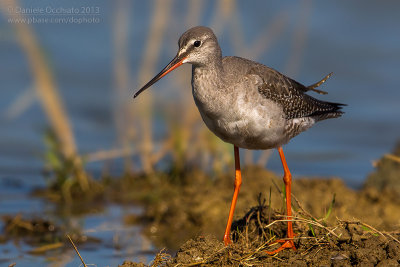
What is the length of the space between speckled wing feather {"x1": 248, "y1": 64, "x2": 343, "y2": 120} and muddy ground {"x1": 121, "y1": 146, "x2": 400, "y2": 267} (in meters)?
0.87

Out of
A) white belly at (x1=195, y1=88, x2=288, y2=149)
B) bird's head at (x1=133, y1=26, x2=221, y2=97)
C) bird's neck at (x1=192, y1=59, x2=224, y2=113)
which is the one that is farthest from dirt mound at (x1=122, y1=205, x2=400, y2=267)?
bird's head at (x1=133, y1=26, x2=221, y2=97)

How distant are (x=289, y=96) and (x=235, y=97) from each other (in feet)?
3.18

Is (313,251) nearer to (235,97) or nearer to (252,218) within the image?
(252,218)

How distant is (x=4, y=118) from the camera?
44.7 feet

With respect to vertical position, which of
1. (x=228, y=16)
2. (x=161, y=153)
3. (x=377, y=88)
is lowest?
(x=161, y=153)

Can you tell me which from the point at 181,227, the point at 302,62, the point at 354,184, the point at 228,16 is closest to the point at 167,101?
the point at 228,16

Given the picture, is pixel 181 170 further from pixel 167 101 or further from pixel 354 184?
pixel 354 184

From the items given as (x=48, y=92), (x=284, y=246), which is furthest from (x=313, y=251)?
(x=48, y=92)

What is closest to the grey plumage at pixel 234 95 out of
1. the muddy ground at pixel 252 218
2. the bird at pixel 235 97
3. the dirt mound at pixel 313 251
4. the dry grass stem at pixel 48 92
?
the bird at pixel 235 97

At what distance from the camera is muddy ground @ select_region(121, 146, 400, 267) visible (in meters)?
5.41

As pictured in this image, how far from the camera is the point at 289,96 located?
22.7 ft

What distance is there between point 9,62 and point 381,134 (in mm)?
9003

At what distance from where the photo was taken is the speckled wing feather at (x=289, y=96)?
6617 mm

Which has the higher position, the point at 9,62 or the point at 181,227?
the point at 9,62
